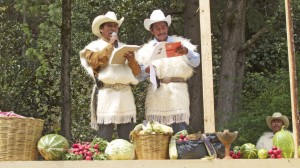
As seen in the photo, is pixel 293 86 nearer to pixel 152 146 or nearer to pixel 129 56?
pixel 152 146

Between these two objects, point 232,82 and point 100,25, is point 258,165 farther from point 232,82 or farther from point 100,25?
point 232,82

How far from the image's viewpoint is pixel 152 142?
15.0ft

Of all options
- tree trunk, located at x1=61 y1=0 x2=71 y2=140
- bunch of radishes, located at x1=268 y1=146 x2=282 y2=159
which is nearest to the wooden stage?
bunch of radishes, located at x1=268 y1=146 x2=282 y2=159

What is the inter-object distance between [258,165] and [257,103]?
5857 millimetres

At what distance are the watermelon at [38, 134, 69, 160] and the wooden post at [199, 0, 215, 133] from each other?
1.08 meters

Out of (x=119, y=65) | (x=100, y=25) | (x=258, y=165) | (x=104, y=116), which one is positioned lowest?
(x=258, y=165)

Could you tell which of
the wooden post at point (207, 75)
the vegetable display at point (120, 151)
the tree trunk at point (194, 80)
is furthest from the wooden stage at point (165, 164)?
the tree trunk at point (194, 80)

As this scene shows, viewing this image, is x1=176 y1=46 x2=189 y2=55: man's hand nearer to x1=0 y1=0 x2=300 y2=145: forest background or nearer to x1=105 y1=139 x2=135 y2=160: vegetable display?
x1=105 y1=139 x2=135 y2=160: vegetable display

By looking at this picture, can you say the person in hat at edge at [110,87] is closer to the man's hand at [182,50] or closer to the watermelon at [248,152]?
the man's hand at [182,50]

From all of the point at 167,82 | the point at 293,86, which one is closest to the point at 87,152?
the point at 167,82

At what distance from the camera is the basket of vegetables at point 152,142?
457 centimetres

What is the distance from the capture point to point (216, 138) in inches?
183

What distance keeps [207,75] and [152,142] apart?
775mm

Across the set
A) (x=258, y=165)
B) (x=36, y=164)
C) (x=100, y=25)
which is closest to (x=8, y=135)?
(x=36, y=164)
